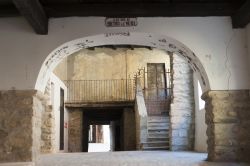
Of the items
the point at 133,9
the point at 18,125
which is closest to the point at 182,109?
the point at 133,9

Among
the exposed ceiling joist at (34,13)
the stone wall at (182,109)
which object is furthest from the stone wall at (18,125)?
the stone wall at (182,109)

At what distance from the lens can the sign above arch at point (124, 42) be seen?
211 inches

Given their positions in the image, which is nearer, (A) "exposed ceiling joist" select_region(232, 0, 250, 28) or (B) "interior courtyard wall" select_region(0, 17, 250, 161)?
(A) "exposed ceiling joist" select_region(232, 0, 250, 28)

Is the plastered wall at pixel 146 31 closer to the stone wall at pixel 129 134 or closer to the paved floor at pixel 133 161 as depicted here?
the paved floor at pixel 133 161

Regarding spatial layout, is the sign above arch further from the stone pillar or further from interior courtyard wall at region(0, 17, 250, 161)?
the stone pillar

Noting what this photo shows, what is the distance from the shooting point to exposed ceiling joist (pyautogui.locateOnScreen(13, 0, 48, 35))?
13.8 ft

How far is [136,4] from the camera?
514cm

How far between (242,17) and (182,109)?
15.1 ft

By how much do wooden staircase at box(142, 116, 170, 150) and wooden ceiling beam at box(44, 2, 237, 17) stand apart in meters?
5.27

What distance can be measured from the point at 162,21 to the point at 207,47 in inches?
31.0

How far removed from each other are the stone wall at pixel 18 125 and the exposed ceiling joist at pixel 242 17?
3.16 metres

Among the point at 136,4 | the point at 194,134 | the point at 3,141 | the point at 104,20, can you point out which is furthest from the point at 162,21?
the point at 194,134

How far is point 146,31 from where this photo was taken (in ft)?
17.4

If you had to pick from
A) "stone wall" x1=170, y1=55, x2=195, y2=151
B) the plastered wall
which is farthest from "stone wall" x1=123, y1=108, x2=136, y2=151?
the plastered wall
